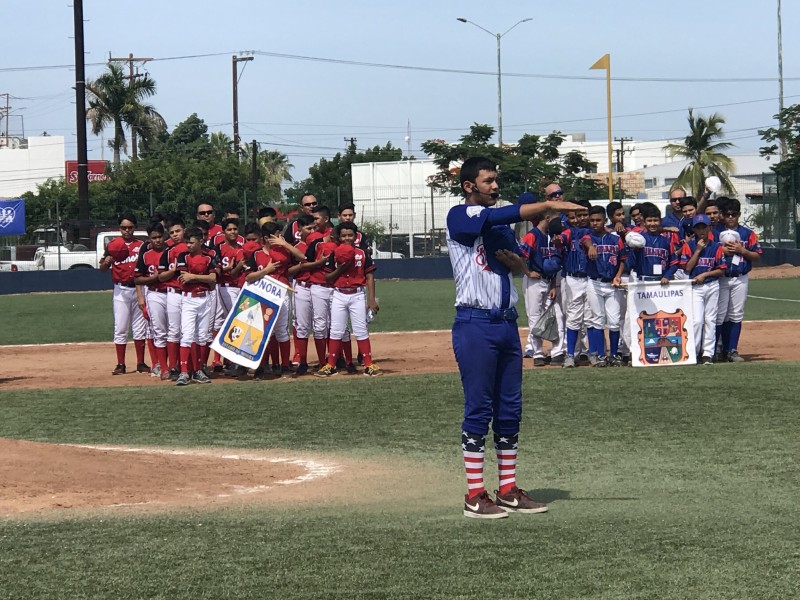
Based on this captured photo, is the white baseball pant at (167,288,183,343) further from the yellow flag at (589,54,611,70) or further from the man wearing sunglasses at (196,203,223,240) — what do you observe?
the yellow flag at (589,54,611,70)

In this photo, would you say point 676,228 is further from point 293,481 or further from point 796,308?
point 796,308

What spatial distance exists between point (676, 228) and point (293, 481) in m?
7.77

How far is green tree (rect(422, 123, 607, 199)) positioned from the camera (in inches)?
1873

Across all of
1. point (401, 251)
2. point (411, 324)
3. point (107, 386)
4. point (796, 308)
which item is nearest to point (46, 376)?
point (107, 386)

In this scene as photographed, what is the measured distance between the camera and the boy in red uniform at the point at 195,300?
1370cm

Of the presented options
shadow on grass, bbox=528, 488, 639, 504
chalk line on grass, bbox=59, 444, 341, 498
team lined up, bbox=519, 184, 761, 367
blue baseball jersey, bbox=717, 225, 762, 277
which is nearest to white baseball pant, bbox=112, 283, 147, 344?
team lined up, bbox=519, 184, 761, 367

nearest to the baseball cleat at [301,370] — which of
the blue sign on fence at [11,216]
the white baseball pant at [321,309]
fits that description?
the white baseball pant at [321,309]

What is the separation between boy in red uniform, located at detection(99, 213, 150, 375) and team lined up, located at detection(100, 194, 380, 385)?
0.05 ft

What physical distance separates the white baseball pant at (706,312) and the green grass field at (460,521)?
2298 millimetres

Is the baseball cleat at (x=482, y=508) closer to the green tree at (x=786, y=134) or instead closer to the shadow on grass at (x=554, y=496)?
the shadow on grass at (x=554, y=496)

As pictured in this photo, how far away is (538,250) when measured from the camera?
14180 millimetres

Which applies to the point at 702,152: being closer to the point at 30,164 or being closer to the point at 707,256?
the point at 707,256

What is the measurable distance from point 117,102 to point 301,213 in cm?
5280

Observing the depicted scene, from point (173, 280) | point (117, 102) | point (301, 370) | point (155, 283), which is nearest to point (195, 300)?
point (173, 280)
